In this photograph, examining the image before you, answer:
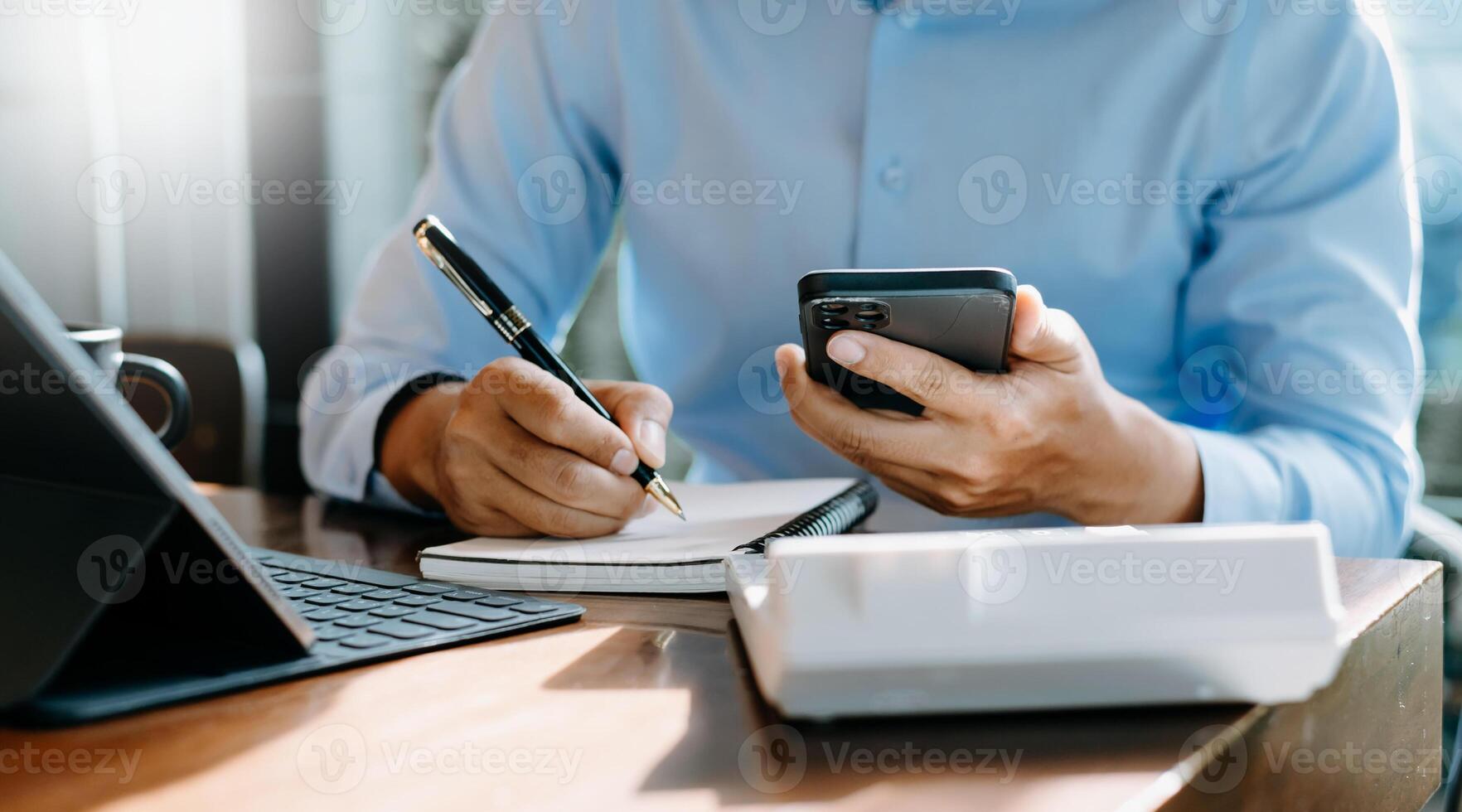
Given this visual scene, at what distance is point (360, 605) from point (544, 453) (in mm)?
160

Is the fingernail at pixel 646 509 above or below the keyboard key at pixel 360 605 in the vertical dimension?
below

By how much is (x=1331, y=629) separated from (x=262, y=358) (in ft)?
8.10

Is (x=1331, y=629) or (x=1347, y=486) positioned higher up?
(x=1331, y=629)

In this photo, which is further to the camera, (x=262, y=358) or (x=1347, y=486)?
(x=262, y=358)

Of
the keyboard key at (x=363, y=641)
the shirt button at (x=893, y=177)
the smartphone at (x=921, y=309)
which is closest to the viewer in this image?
the keyboard key at (x=363, y=641)

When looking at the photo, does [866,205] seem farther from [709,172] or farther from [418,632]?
[418,632]

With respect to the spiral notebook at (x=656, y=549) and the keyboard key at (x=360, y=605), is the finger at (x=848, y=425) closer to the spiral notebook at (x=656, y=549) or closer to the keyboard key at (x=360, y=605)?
the spiral notebook at (x=656, y=549)

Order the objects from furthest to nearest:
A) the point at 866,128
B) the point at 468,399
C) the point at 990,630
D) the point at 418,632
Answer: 1. the point at 866,128
2. the point at 468,399
3. the point at 418,632
4. the point at 990,630

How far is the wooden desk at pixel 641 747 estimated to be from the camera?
334mm

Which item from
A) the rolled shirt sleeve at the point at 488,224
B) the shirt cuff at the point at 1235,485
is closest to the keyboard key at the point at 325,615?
the rolled shirt sleeve at the point at 488,224

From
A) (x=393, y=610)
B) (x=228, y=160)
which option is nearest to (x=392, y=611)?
(x=393, y=610)

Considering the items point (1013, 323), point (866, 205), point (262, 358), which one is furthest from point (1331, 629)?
point (262, 358)

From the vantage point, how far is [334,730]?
386 mm

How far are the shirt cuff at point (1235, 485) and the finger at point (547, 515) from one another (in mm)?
377
